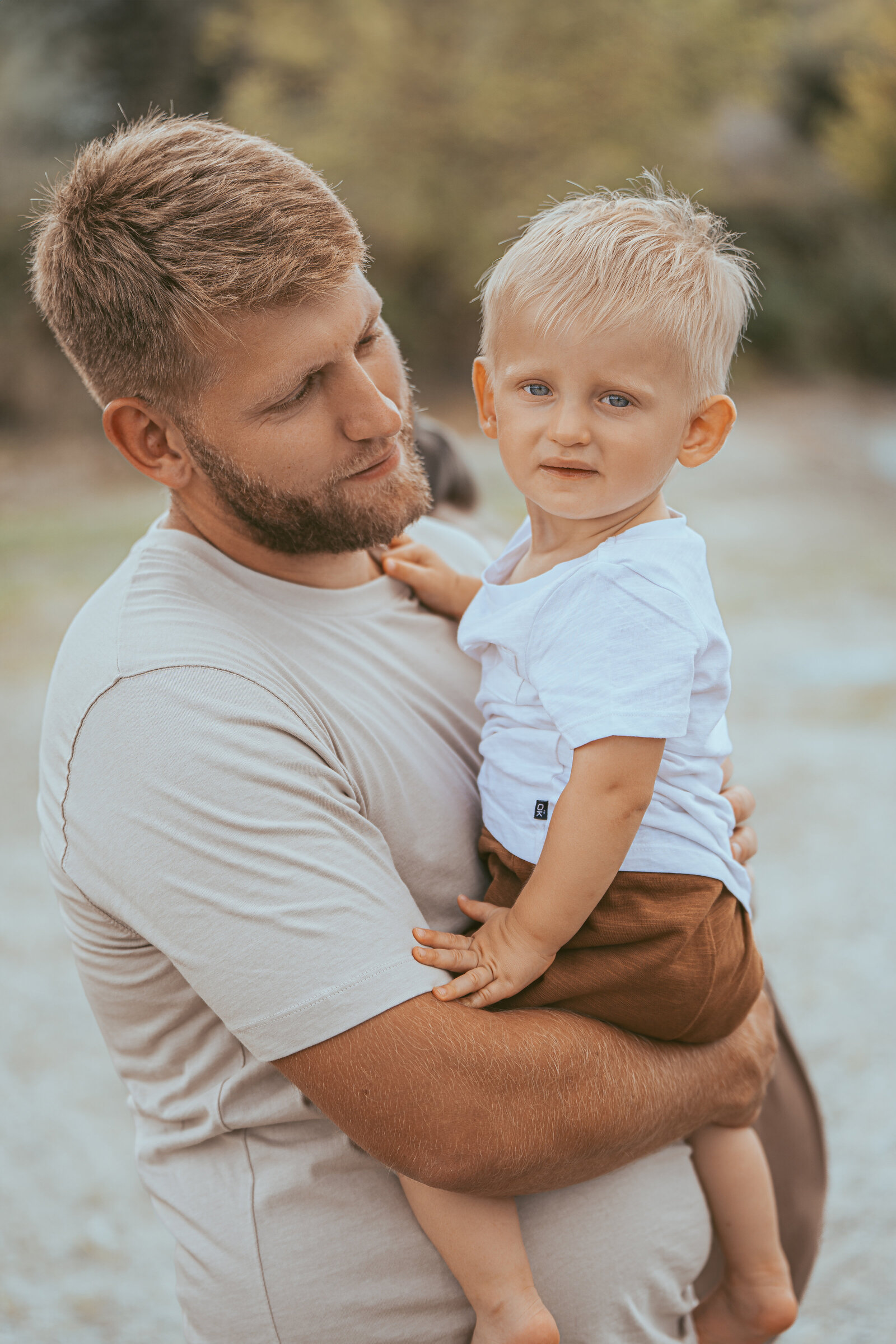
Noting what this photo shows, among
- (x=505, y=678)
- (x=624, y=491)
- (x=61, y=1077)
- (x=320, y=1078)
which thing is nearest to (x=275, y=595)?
(x=505, y=678)

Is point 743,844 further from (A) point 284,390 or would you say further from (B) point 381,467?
(A) point 284,390

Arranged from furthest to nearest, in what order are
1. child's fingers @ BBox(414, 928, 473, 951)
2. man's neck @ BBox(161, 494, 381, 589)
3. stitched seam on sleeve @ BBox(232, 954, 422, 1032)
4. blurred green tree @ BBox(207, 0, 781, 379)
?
1. blurred green tree @ BBox(207, 0, 781, 379)
2. man's neck @ BBox(161, 494, 381, 589)
3. child's fingers @ BBox(414, 928, 473, 951)
4. stitched seam on sleeve @ BBox(232, 954, 422, 1032)

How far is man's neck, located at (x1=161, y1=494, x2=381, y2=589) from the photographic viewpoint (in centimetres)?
152

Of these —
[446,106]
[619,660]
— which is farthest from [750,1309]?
[446,106]

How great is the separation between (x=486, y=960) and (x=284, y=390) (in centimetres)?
72

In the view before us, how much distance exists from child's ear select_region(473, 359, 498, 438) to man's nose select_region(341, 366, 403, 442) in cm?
12

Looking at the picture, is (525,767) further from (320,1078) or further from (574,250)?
(574,250)

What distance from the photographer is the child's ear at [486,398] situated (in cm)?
146

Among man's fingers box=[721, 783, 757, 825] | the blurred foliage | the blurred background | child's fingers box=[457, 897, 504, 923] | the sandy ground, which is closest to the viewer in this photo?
child's fingers box=[457, 897, 504, 923]

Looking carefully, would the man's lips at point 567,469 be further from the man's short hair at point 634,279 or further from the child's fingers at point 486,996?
the child's fingers at point 486,996

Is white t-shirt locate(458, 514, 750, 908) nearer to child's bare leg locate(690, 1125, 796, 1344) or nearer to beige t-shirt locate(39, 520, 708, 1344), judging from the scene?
beige t-shirt locate(39, 520, 708, 1344)

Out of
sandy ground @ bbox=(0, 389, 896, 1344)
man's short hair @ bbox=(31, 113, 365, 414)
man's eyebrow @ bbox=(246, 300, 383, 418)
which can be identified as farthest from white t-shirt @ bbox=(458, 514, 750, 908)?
sandy ground @ bbox=(0, 389, 896, 1344)

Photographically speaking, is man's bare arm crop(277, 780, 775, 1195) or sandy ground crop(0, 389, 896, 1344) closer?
man's bare arm crop(277, 780, 775, 1195)

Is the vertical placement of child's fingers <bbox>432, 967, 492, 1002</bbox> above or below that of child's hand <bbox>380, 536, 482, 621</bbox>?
below
